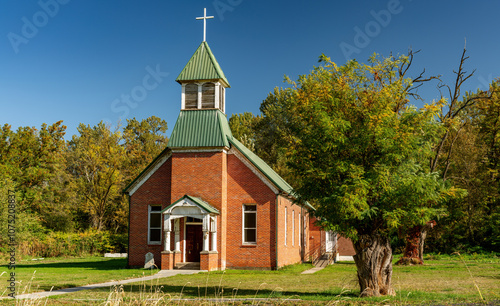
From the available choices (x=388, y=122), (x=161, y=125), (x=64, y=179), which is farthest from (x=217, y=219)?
(x=161, y=125)

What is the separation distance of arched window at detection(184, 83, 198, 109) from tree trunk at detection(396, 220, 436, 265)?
14.7 m

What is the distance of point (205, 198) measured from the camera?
26.7 meters

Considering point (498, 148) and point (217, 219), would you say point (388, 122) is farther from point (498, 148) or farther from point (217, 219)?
point (498, 148)

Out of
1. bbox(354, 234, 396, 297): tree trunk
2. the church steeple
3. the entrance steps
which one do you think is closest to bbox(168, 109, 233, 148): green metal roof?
the church steeple

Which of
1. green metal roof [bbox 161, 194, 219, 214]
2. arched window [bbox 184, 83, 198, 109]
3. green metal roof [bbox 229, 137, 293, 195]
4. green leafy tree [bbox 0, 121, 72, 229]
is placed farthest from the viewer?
green leafy tree [bbox 0, 121, 72, 229]

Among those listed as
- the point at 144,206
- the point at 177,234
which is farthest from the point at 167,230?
the point at 144,206

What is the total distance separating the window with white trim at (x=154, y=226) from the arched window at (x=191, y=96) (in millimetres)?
6131

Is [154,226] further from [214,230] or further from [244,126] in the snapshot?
[244,126]

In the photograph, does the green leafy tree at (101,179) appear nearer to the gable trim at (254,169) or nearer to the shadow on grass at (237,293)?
the gable trim at (254,169)

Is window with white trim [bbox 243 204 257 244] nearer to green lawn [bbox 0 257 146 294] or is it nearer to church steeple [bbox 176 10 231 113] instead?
green lawn [bbox 0 257 146 294]

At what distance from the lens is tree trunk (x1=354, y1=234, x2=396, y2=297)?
13.6m

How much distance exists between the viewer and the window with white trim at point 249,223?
89.6 feet

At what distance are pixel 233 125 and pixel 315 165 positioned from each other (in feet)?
148

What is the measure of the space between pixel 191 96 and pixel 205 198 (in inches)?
234
